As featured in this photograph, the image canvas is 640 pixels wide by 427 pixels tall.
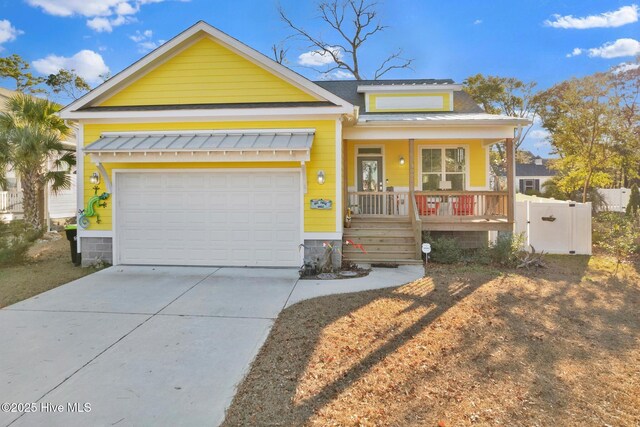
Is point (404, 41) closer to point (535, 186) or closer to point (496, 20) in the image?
point (496, 20)

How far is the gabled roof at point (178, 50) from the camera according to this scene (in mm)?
8719

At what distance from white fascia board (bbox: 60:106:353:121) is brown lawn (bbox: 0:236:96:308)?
3748 mm

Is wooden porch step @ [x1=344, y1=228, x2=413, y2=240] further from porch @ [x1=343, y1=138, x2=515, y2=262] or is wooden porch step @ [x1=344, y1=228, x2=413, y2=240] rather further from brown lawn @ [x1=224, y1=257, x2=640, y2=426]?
brown lawn @ [x1=224, y1=257, x2=640, y2=426]

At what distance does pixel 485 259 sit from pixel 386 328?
17.6ft

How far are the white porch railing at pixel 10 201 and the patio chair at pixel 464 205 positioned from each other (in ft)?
57.7

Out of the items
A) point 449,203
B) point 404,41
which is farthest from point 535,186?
point 449,203

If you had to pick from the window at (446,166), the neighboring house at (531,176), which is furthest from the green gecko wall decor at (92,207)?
the neighboring house at (531,176)

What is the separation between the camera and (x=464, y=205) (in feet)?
34.2

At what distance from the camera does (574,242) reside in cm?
1100

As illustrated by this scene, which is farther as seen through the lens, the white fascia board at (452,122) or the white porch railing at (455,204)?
the white porch railing at (455,204)

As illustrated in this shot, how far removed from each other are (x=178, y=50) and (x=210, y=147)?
9.95ft

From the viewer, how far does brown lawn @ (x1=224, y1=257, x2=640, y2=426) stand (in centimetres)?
311

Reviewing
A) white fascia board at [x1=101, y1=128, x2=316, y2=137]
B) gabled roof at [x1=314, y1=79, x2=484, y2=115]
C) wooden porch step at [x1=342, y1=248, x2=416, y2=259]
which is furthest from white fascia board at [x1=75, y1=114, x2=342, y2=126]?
gabled roof at [x1=314, y1=79, x2=484, y2=115]

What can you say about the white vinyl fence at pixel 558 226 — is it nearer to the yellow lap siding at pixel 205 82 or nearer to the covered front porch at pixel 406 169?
the covered front porch at pixel 406 169
